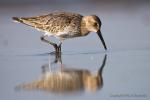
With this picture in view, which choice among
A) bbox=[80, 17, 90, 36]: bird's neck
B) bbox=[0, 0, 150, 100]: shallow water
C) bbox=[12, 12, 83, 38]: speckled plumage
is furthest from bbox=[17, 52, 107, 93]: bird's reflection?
bbox=[80, 17, 90, 36]: bird's neck

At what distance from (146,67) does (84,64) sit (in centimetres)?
94

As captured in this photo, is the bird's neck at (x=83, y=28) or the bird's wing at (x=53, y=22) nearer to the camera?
the bird's wing at (x=53, y=22)

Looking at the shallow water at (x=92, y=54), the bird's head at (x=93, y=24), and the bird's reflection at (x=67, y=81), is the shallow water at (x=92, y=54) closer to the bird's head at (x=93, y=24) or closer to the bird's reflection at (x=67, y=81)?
the bird's reflection at (x=67, y=81)

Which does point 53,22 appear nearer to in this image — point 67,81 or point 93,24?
point 93,24

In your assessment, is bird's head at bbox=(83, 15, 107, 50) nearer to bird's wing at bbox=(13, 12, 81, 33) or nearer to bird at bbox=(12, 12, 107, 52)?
bird at bbox=(12, 12, 107, 52)

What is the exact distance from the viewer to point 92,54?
10.8m

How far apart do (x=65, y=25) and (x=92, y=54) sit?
854mm

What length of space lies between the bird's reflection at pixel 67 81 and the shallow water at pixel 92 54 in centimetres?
9

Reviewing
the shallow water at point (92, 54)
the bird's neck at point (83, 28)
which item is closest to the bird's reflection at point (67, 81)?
the shallow water at point (92, 54)

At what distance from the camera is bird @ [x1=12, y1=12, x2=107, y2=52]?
1139cm

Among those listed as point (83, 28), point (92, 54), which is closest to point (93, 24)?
point (83, 28)

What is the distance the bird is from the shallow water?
24 cm

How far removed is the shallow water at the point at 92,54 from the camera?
8.45 metres

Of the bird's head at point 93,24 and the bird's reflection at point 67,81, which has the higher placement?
the bird's head at point 93,24
